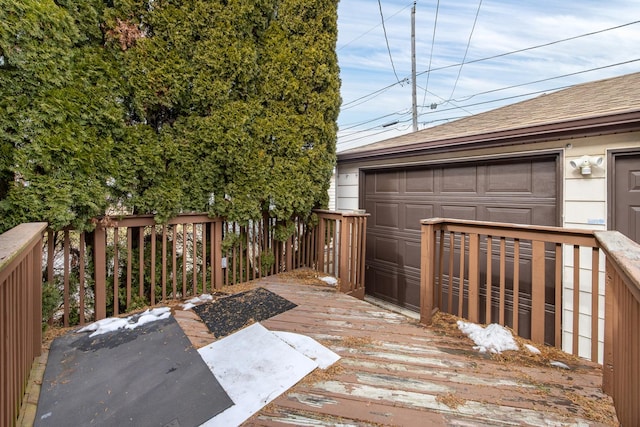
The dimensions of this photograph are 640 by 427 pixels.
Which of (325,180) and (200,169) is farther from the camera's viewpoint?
(325,180)

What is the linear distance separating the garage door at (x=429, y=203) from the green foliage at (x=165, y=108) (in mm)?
1177

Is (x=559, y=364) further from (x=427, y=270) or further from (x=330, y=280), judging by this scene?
(x=330, y=280)

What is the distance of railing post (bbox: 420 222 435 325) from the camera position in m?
2.58

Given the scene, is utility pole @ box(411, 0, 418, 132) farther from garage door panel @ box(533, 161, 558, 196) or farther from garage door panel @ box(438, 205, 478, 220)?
garage door panel @ box(533, 161, 558, 196)

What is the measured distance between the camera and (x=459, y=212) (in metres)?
3.86

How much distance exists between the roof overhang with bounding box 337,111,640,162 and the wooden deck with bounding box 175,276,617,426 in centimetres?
219

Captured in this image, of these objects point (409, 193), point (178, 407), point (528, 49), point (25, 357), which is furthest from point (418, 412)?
point (528, 49)

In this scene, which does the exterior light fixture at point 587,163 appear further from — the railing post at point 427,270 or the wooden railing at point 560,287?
the railing post at point 427,270

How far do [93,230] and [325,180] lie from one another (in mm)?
2842

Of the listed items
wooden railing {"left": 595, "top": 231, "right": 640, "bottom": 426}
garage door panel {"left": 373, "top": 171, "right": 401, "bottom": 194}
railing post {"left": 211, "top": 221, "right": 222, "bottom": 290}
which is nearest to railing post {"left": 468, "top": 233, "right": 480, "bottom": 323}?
wooden railing {"left": 595, "top": 231, "right": 640, "bottom": 426}

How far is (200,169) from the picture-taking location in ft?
10.9

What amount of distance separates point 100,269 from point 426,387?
10.0ft

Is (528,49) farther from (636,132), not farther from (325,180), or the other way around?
(325,180)

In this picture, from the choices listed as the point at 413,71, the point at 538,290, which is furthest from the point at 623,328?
the point at 413,71
